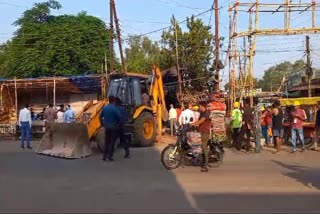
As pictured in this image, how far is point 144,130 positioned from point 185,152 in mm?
7002

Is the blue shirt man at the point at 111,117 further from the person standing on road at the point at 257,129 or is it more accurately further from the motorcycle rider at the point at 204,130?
the person standing on road at the point at 257,129

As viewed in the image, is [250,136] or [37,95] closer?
[250,136]

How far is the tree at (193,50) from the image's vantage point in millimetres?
38812

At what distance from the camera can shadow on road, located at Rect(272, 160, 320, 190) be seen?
11.5 meters

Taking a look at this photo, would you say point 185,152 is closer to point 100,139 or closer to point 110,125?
point 110,125

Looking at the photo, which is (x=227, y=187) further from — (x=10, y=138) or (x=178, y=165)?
(x=10, y=138)

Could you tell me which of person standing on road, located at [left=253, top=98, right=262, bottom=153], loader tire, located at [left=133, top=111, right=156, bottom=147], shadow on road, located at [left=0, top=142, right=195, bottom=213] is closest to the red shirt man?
person standing on road, located at [left=253, top=98, right=262, bottom=153]

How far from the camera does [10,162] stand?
15633mm

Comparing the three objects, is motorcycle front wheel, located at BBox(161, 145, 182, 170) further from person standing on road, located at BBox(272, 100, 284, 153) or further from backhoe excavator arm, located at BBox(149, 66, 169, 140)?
backhoe excavator arm, located at BBox(149, 66, 169, 140)

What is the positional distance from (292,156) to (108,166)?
6483 millimetres

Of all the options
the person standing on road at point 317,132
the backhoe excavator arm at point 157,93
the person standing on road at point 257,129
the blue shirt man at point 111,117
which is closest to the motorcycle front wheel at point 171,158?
the blue shirt man at point 111,117

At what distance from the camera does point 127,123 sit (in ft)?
64.7

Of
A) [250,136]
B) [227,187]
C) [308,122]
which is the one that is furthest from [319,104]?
[227,187]

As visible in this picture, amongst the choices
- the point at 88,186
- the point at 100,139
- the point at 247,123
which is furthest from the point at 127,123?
the point at 88,186
